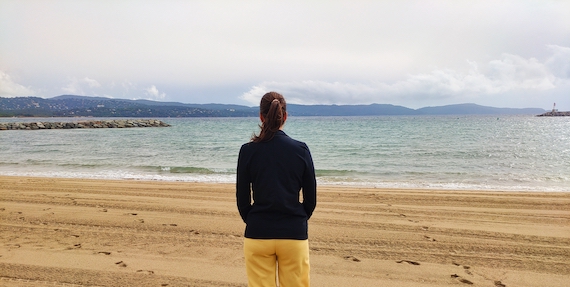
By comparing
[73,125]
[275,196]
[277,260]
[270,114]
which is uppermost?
[270,114]

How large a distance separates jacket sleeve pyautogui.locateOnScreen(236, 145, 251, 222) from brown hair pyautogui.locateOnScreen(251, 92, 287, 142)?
153mm

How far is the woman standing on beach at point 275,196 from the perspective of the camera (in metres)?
2.27

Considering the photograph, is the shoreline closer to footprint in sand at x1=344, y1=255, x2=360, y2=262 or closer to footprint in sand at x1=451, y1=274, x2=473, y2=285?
footprint in sand at x1=344, y1=255, x2=360, y2=262

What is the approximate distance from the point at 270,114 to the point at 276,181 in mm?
429

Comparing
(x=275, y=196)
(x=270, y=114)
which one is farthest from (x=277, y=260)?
(x=270, y=114)

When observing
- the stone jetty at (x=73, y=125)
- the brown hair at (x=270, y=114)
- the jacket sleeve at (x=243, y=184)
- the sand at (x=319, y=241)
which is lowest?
the sand at (x=319, y=241)

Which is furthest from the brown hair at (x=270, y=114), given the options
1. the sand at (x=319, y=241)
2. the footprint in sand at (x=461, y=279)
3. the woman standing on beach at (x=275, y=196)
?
the footprint in sand at (x=461, y=279)

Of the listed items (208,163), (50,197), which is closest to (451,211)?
(50,197)

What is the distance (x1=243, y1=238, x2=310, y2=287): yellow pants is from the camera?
231 cm

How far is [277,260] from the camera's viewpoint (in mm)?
2404

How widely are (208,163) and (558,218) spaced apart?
49.3 feet

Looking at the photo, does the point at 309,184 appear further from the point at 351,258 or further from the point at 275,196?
the point at 351,258

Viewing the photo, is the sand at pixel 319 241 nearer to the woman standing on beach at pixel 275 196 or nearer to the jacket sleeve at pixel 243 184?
the woman standing on beach at pixel 275 196

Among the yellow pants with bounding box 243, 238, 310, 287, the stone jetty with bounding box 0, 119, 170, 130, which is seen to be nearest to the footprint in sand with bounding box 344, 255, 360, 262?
the yellow pants with bounding box 243, 238, 310, 287
